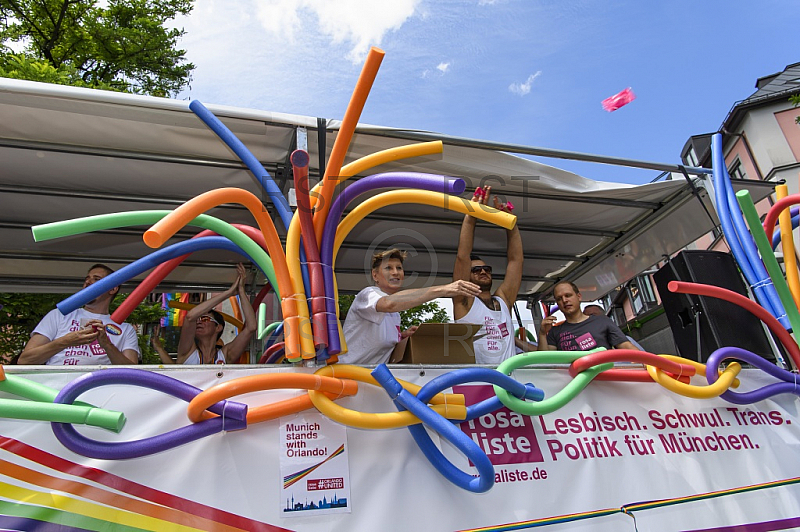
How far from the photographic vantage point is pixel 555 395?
7.86ft

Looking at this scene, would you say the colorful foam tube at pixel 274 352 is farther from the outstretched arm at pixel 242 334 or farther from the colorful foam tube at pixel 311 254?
the colorful foam tube at pixel 311 254

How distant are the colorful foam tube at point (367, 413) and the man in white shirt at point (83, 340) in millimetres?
1249

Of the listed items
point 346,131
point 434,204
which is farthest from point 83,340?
point 434,204

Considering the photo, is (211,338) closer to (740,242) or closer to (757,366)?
(757,366)

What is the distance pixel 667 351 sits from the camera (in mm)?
4656

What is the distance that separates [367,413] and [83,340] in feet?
4.81

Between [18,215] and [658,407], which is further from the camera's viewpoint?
[18,215]

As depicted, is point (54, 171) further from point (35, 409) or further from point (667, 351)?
point (667, 351)

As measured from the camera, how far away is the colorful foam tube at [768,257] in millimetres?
2971

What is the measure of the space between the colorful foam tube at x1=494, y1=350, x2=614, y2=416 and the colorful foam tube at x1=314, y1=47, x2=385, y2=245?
982mm

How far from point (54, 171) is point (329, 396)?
2.25m

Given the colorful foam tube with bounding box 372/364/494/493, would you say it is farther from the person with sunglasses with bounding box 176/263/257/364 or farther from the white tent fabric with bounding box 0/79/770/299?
the person with sunglasses with bounding box 176/263/257/364

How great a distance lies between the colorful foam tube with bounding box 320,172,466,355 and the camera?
2.12m

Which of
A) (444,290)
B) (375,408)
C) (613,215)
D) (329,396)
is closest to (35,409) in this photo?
(329,396)
